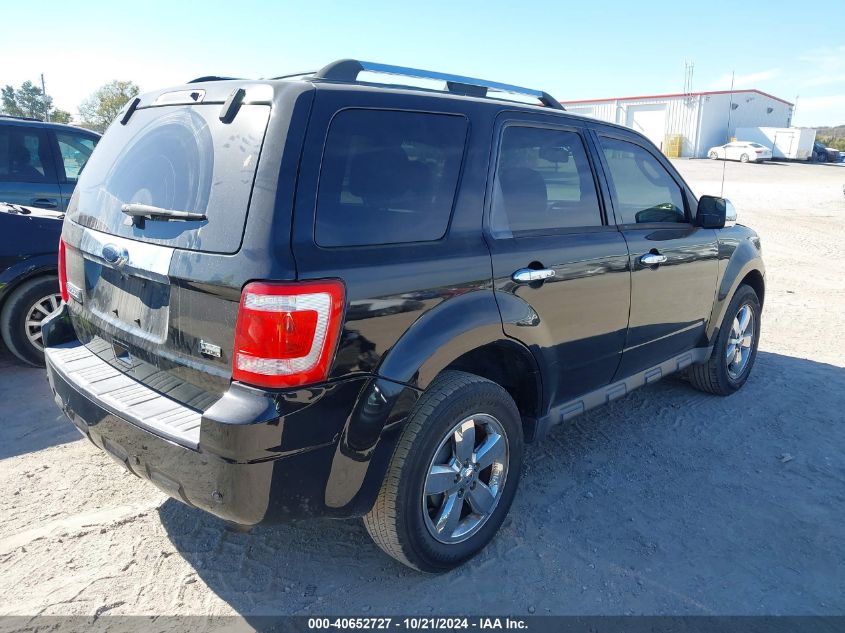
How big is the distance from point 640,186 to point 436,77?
1.51 metres

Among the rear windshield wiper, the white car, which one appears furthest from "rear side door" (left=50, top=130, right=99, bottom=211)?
the white car

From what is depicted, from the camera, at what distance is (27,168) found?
21.3ft

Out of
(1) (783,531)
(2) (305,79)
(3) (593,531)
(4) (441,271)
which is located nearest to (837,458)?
(1) (783,531)

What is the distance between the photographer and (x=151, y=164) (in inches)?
103

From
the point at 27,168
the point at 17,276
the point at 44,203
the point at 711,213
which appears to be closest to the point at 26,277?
the point at 17,276

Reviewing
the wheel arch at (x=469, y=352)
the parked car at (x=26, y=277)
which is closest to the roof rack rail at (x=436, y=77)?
the wheel arch at (x=469, y=352)

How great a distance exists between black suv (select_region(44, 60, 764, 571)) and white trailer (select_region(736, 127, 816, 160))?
4809cm

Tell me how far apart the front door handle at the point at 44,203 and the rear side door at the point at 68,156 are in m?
0.07

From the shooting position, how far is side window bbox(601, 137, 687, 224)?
3.58 metres

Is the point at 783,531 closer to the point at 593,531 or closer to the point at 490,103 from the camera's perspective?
the point at 593,531

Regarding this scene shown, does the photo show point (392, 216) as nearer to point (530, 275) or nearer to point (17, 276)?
point (530, 275)

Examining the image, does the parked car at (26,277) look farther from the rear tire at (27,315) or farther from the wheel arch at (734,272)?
the wheel arch at (734,272)

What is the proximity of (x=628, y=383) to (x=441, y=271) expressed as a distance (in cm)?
174

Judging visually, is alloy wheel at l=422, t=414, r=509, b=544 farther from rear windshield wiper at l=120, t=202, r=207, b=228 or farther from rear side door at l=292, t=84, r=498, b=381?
rear windshield wiper at l=120, t=202, r=207, b=228
